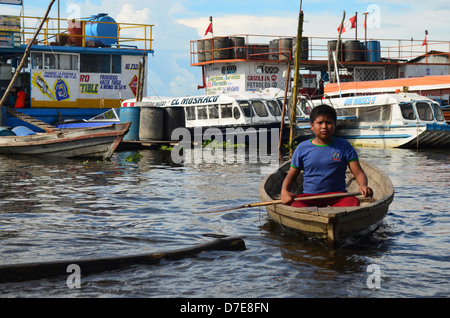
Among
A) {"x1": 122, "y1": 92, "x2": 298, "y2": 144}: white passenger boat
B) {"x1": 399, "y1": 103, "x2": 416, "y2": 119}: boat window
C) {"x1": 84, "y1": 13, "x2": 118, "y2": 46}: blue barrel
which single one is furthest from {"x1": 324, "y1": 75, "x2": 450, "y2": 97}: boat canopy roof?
{"x1": 84, "y1": 13, "x2": 118, "y2": 46}: blue barrel

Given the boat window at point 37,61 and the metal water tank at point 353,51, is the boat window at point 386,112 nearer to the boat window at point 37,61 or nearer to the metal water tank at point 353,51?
the metal water tank at point 353,51

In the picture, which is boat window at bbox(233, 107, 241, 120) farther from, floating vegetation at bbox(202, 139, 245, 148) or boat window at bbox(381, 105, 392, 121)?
boat window at bbox(381, 105, 392, 121)

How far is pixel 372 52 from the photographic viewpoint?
124 feet

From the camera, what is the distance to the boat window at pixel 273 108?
25.2 metres

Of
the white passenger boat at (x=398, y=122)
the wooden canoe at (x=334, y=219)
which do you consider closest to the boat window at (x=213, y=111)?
the white passenger boat at (x=398, y=122)

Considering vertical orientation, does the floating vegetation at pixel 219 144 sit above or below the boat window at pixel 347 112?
below

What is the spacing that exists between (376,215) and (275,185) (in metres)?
3.06

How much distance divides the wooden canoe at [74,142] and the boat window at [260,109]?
22.4ft

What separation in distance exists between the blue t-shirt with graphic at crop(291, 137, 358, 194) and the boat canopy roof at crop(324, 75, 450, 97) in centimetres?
2159

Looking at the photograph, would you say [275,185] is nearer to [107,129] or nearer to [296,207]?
[296,207]

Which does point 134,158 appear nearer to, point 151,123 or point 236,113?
point 151,123

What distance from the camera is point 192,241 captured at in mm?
8188

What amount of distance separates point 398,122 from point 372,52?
13.6m

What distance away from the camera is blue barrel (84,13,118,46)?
2772 cm
